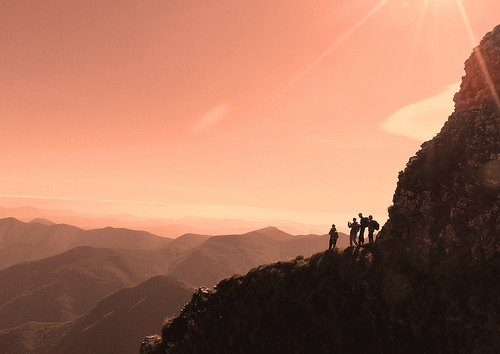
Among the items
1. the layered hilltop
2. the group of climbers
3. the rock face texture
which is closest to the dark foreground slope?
the layered hilltop

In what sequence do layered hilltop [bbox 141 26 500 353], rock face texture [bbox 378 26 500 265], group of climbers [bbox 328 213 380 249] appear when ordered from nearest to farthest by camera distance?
layered hilltop [bbox 141 26 500 353], rock face texture [bbox 378 26 500 265], group of climbers [bbox 328 213 380 249]

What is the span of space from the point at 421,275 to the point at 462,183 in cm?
731

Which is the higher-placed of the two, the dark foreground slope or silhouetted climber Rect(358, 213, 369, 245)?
silhouetted climber Rect(358, 213, 369, 245)

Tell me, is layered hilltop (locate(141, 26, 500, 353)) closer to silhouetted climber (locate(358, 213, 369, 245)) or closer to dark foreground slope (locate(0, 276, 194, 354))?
silhouetted climber (locate(358, 213, 369, 245))

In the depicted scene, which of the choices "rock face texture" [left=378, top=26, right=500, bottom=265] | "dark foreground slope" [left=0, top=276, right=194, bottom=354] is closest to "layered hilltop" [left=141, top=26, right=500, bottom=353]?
"rock face texture" [left=378, top=26, right=500, bottom=265]

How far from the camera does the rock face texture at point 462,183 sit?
17.8 metres

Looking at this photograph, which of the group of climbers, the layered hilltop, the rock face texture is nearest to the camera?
the layered hilltop

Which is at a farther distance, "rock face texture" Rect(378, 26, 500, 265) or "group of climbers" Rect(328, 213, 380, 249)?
"group of climbers" Rect(328, 213, 380, 249)

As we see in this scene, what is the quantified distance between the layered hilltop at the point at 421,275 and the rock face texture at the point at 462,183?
0.07 m

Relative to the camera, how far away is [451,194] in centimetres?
2027

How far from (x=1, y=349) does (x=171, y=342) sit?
154 m

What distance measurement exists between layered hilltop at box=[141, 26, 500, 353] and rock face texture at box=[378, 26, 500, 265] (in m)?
0.07

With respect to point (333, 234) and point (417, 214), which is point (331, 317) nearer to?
point (333, 234)

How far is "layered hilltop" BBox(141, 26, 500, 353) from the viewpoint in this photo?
54.4 feet
